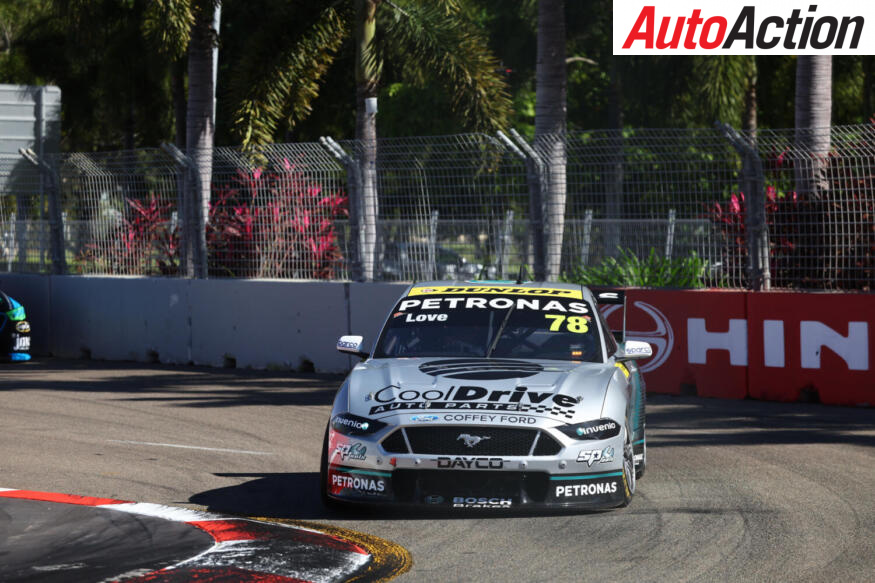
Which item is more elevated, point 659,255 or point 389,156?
point 389,156

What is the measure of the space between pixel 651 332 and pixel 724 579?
824 centimetres

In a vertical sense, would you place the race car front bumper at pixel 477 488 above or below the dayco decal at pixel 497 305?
below

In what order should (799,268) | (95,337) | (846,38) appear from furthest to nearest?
(846,38)
(95,337)
(799,268)

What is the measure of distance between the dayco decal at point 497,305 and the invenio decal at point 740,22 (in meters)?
12.3

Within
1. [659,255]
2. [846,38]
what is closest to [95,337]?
[659,255]

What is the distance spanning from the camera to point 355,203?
628 inches

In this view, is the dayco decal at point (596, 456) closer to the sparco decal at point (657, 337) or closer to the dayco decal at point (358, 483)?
the dayco decal at point (358, 483)

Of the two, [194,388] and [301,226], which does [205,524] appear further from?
[301,226]

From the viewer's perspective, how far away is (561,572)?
19.7 feet

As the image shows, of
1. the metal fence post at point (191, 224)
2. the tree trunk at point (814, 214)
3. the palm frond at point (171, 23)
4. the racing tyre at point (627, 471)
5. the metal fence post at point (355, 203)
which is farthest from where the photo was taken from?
the palm frond at point (171, 23)

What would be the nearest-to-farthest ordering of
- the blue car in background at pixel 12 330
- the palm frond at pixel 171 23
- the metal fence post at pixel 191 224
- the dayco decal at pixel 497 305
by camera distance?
the dayco decal at pixel 497 305 < the metal fence post at pixel 191 224 < the blue car in background at pixel 12 330 < the palm frond at pixel 171 23

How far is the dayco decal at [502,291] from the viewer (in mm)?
9008

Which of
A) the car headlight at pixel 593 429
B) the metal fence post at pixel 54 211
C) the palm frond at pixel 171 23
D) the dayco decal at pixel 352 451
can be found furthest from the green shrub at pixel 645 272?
the metal fence post at pixel 54 211

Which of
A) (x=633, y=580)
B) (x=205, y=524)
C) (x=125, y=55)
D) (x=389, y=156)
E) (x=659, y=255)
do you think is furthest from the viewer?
(x=125, y=55)
